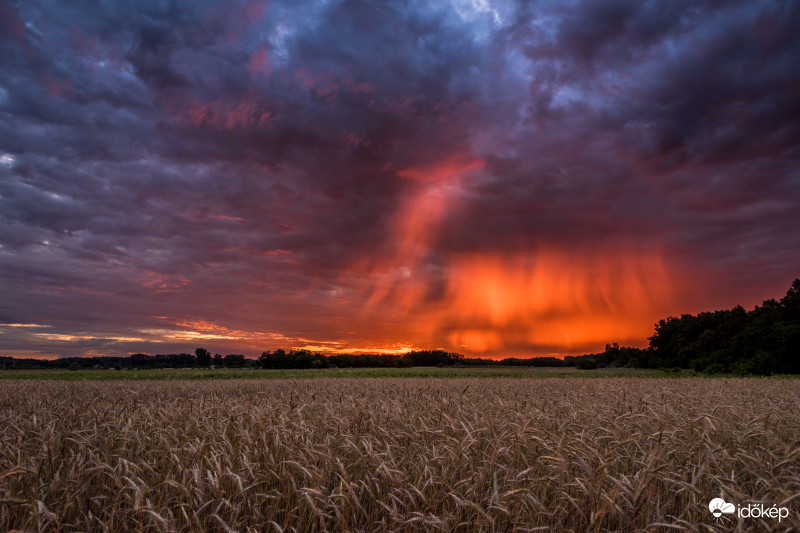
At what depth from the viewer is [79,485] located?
530cm

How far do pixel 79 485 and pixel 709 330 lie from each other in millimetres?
89876

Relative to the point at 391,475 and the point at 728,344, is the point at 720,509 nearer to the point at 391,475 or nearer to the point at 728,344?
the point at 391,475

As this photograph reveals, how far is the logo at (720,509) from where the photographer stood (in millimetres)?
4379

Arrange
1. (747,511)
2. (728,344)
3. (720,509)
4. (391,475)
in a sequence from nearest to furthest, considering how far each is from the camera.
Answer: (747,511) < (720,509) < (391,475) < (728,344)

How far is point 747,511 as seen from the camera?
169 inches

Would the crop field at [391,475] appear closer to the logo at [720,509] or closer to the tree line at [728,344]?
the logo at [720,509]

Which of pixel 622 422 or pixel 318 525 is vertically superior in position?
pixel 622 422

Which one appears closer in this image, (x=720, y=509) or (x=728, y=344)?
(x=720, y=509)

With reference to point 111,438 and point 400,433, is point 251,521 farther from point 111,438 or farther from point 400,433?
point 111,438

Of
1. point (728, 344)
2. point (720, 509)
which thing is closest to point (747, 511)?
point (720, 509)

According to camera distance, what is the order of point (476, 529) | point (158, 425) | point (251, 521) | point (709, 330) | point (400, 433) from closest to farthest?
point (476, 529) → point (251, 521) → point (400, 433) → point (158, 425) → point (709, 330)

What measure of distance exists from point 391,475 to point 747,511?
3.53 m

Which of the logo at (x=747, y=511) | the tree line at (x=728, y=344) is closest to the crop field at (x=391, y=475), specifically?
the logo at (x=747, y=511)

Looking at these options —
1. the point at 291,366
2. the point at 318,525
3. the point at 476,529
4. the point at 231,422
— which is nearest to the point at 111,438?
A: the point at 231,422
